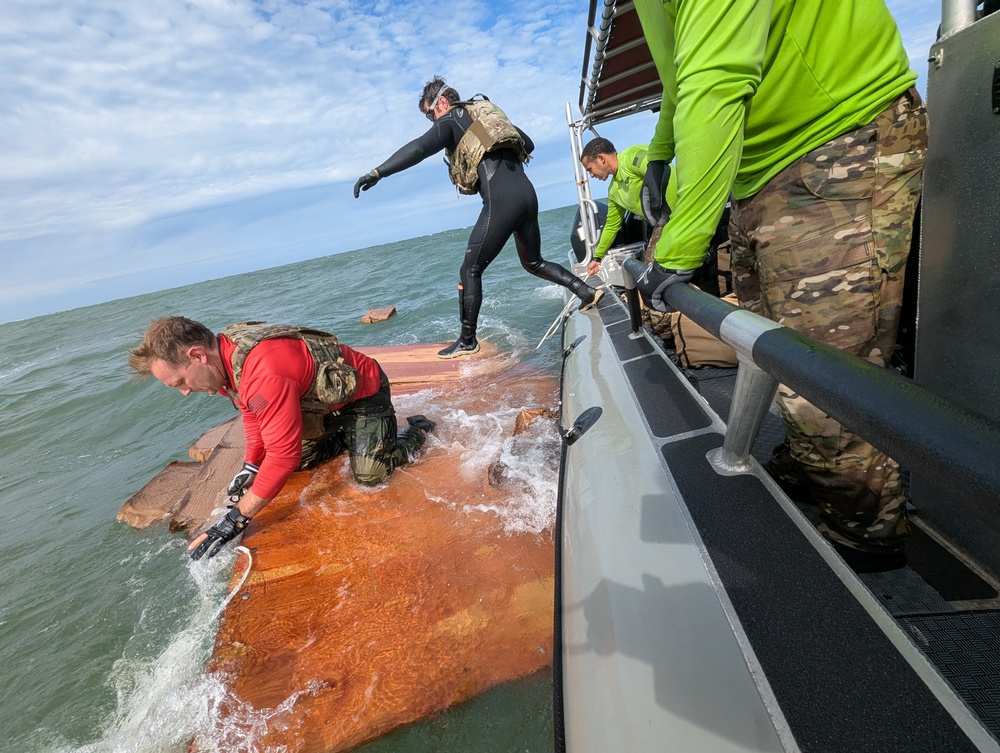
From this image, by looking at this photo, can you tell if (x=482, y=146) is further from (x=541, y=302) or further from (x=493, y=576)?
(x=541, y=302)

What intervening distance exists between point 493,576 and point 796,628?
1501mm

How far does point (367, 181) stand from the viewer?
375 centimetres

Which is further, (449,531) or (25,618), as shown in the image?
(25,618)

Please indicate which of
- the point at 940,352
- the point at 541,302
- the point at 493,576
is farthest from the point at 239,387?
the point at 541,302

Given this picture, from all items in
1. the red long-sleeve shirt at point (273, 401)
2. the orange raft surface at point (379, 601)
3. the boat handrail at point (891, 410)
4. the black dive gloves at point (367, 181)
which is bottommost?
the orange raft surface at point (379, 601)

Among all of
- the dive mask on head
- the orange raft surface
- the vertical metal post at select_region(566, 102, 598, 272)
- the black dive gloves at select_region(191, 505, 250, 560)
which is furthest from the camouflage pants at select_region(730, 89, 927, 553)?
the vertical metal post at select_region(566, 102, 598, 272)

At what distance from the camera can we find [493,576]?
2166mm

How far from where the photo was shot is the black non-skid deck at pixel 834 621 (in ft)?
2.29

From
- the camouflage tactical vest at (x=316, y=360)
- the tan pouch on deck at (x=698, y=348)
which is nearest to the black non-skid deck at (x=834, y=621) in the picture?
the tan pouch on deck at (x=698, y=348)

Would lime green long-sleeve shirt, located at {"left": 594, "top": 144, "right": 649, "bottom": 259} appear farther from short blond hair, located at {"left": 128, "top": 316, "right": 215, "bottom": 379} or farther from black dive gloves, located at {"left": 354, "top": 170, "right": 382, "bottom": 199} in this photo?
short blond hair, located at {"left": 128, "top": 316, "right": 215, "bottom": 379}

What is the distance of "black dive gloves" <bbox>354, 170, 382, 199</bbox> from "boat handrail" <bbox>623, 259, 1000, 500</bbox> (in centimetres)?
359

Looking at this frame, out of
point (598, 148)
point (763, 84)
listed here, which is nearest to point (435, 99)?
point (598, 148)

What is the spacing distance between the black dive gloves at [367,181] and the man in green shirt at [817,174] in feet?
9.08

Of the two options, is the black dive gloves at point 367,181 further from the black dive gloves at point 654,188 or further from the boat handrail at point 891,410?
the boat handrail at point 891,410
